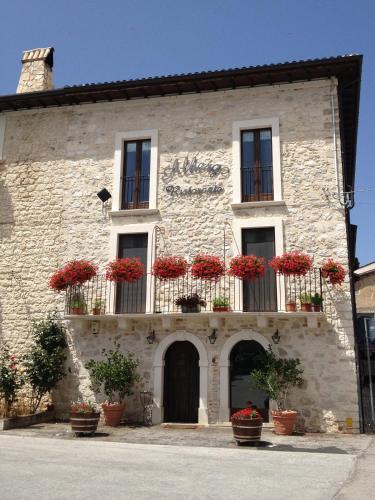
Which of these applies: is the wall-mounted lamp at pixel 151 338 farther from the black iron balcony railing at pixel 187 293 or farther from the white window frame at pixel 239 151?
the white window frame at pixel 239 151

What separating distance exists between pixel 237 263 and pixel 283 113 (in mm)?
4523

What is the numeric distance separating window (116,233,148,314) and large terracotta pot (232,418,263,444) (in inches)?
176

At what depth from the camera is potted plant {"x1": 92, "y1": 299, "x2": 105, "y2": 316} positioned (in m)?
12.8

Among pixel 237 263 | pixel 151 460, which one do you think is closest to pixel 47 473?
pixel 151 460

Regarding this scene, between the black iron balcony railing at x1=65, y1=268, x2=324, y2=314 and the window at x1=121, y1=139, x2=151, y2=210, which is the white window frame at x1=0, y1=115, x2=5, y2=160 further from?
the black iron balcony railing at x1=65, y1=268, x2=324, y2=314

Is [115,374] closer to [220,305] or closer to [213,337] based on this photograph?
[213,337]

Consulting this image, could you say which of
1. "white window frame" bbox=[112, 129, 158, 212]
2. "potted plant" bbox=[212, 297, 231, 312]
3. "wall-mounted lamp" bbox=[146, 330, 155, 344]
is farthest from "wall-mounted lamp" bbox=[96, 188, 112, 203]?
"potted plant" bbox=[212, 297, 231, 312]

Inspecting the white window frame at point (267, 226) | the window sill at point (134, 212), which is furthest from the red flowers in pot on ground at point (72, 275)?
the white window frame at point (267, 226)

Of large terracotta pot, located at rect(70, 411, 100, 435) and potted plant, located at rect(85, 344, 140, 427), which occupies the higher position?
potted plant, located at rect(85, 344, 140, 427)

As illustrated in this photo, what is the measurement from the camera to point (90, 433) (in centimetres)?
1059

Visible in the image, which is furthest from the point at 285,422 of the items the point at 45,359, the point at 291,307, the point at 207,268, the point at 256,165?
the point at 256,165

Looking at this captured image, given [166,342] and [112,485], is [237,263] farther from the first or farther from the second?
[112,485]

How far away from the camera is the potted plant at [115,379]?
39.1ft

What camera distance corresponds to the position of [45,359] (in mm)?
12633
